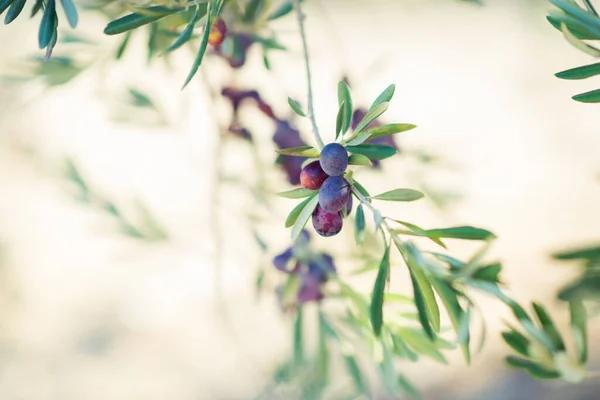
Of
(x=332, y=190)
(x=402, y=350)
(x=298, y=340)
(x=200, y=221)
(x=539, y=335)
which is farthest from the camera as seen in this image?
(x=200, y=221)

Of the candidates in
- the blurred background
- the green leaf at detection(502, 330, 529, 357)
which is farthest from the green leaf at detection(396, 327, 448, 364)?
the blurred background

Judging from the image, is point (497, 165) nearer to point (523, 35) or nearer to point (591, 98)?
point (523, 35)

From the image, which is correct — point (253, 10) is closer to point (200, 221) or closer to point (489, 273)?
point (489, 273)

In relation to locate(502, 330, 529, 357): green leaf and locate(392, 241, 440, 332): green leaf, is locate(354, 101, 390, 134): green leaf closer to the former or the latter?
locate(392, 241, 440, 332): green leaf

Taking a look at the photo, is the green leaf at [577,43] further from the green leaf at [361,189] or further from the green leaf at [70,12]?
the green leaf at [70,12]

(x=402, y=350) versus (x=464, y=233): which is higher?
(x=464, y=233)

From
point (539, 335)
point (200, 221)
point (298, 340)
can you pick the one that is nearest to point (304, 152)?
point (539, 335)

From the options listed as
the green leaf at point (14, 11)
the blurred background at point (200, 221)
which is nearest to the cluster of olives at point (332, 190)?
the green leaf at point (14, 11)
